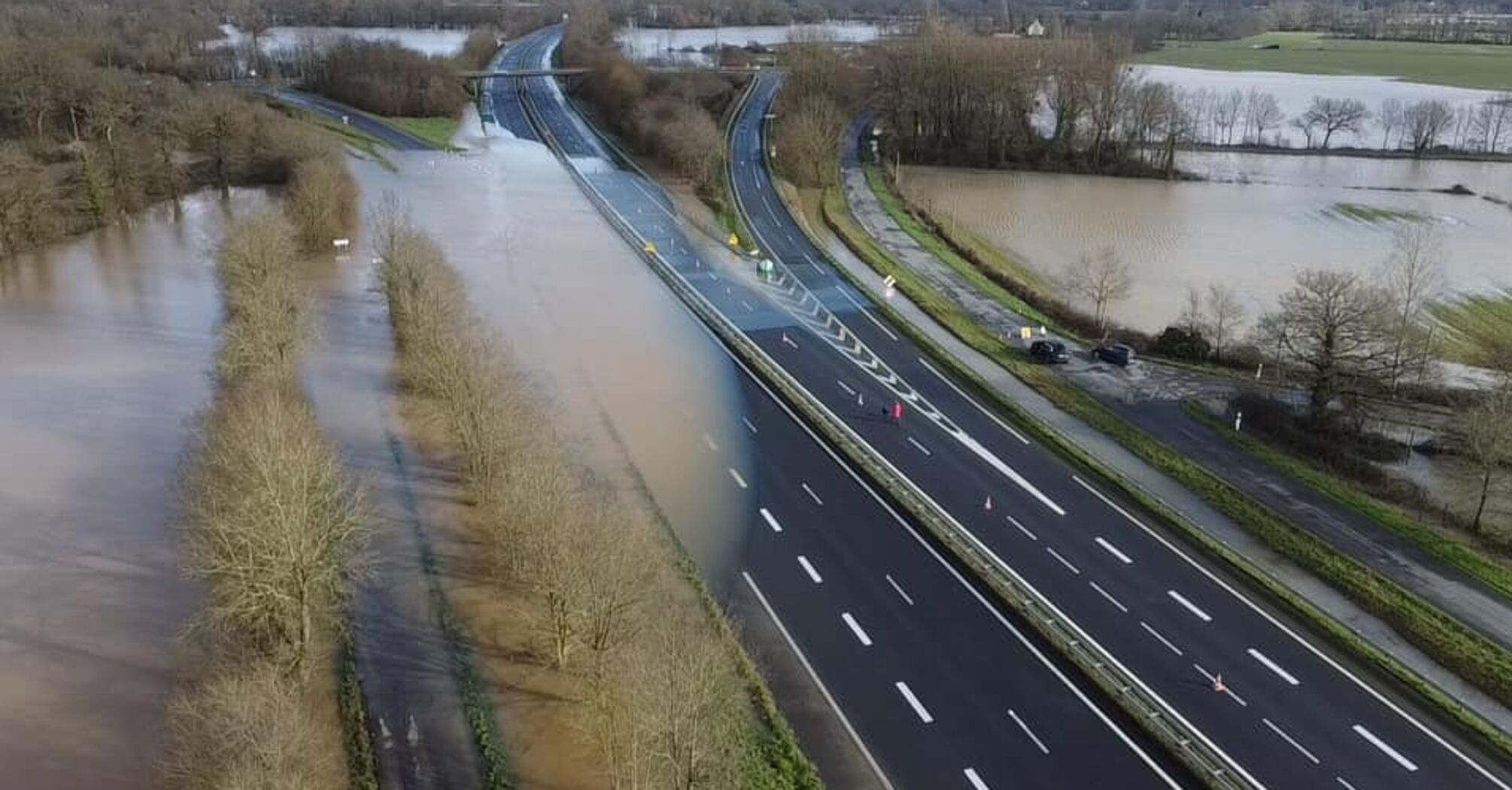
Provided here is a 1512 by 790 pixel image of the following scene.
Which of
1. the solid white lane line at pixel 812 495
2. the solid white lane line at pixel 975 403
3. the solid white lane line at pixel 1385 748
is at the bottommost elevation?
the solid white lane line at pixel 1385 748

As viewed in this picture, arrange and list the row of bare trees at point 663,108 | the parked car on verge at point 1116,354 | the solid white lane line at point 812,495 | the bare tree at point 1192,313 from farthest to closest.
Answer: the row of bare trees at point 663,108
the bare tree at point 1192,313
the parked car on verge at point 1116,354
the solid white lane line at point 812,495

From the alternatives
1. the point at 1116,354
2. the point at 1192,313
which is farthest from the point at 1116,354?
the point at 1192,313

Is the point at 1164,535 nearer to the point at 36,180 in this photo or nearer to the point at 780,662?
the point at 780,662

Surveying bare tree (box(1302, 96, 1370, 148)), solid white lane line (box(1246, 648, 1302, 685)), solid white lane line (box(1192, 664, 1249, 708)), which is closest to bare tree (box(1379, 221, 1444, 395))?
solid white lane line (box(1246, 648, 1302, 685))

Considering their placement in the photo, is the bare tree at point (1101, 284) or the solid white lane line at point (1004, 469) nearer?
the solid white lane line at point (1004, 469)

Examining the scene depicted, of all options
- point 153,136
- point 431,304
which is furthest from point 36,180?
point 431,304

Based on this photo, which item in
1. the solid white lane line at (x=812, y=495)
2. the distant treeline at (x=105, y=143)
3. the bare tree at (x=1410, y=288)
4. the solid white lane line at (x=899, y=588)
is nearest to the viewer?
the solid white lane line at (x=899, y=588)

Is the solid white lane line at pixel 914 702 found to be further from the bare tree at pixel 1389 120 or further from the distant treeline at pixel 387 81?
the distant treeline at pixel 387 81

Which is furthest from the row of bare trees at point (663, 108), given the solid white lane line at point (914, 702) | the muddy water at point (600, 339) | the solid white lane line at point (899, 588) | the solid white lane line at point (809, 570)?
the solid white lane line at point (914, 702)
